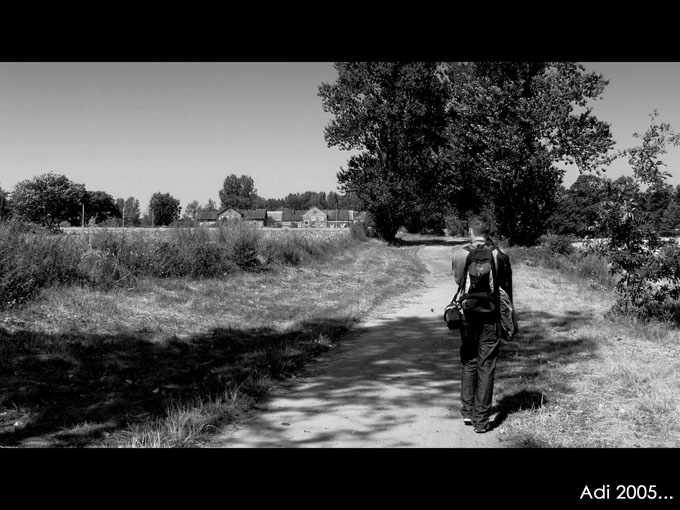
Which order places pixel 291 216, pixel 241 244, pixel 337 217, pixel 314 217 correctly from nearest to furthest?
pixel 241 244 < pixel 337 217 < pixel 314 217 < pixel 291 216

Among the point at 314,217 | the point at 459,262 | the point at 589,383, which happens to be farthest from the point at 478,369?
the point at 314,217

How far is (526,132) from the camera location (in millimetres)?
28469

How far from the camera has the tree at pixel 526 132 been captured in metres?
28.1

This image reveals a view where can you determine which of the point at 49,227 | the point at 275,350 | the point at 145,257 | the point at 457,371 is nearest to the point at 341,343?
the point at 275,350

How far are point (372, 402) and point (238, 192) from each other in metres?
161

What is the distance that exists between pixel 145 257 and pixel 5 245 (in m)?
3.85

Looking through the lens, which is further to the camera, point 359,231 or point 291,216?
point 291,216

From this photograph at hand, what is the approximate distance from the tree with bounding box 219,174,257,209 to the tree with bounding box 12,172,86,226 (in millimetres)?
69751

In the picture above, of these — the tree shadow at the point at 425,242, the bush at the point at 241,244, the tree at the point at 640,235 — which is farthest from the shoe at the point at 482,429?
the tree shadow at the point at 425,242

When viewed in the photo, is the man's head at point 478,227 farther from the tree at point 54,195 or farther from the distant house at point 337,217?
the distant house at point 337,217

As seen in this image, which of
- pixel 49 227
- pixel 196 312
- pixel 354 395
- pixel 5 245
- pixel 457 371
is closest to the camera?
pixel 354 395

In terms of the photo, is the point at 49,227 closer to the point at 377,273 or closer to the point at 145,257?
the point at 145,257

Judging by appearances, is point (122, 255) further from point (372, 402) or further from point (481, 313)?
point (481, 313)

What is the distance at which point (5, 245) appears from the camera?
10.2m
